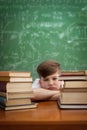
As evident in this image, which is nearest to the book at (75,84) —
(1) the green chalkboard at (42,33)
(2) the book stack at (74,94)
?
(2) the book stack at (74,94)

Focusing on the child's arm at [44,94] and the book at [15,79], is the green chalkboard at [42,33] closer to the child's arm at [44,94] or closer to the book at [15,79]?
the child's arm at [44,94]

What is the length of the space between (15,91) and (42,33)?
2.72 meters

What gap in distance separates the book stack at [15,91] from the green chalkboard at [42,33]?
8.41 ft

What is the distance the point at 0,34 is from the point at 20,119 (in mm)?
3011

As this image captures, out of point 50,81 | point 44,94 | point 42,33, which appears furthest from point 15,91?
point 42,33

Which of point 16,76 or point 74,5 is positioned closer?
point 16,76

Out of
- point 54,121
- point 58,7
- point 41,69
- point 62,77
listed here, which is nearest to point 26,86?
point 62,77

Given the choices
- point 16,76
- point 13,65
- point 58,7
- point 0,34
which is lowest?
point 13,65

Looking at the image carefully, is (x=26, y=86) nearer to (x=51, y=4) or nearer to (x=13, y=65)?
(x=13, y=65)

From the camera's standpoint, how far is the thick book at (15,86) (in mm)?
1042

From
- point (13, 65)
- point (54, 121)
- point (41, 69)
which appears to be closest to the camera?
point (54, 121)

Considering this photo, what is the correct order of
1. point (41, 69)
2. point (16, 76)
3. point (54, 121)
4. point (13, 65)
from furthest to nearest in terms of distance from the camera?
1. point (13, 65)
2. point (41, 69)
3. point (16, 76)
4. point (54, 121)

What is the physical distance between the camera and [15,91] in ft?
3.44

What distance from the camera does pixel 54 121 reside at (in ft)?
2.67
